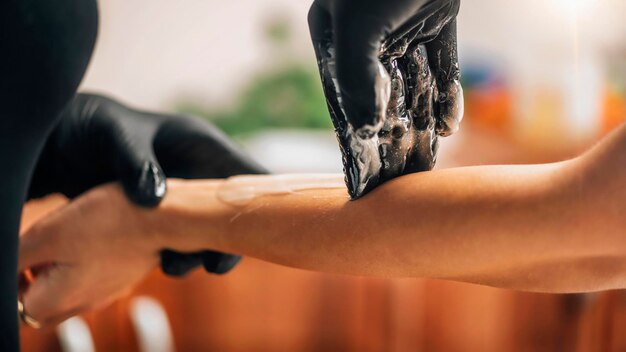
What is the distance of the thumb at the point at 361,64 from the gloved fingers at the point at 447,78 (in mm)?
55

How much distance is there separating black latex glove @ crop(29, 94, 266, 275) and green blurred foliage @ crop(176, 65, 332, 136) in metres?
0.79

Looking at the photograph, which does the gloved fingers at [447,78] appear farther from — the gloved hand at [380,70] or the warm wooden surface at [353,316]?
the warm wooden surface at [353,316]

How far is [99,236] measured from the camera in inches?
21.6

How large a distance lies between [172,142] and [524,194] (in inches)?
13.7

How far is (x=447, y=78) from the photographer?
40 cm

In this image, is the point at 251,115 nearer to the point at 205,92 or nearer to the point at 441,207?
the point at 205,92

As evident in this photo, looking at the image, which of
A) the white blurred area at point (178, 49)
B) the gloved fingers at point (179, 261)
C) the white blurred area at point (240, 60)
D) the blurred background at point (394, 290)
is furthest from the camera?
the white blurred area at point (178, 49)

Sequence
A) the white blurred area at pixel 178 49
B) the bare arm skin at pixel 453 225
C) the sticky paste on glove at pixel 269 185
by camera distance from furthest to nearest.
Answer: the white blurred area at pixel 178 49, the sticky paste on glove at pixel 269 185, the bare arm skin at pixel 453 225

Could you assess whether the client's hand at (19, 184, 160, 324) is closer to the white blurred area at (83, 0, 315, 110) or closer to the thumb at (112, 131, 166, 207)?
the thumb at (112, 131, 166, 207)

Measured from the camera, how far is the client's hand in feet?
1.79

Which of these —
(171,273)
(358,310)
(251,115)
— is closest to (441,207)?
(171,273)

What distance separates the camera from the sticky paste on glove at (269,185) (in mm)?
445

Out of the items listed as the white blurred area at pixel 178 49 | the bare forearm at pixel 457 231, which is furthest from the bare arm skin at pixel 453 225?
the white blurred area at pixel 178 49

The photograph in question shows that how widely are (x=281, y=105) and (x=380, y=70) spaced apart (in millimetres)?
1119
